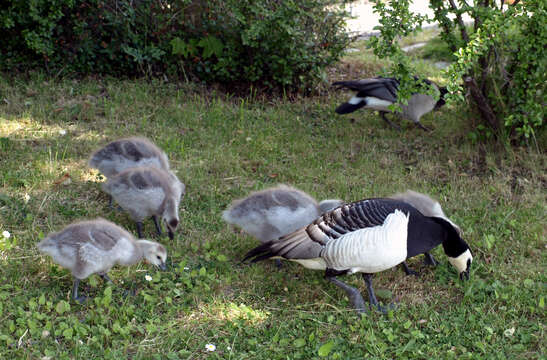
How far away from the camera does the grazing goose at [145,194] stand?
5070 mm

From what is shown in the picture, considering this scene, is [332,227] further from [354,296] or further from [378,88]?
[378,88]

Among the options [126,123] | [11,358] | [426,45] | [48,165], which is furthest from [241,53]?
[11,358]

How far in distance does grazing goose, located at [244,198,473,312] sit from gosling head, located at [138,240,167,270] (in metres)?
0.71

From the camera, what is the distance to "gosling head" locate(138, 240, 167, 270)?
15.4 ft

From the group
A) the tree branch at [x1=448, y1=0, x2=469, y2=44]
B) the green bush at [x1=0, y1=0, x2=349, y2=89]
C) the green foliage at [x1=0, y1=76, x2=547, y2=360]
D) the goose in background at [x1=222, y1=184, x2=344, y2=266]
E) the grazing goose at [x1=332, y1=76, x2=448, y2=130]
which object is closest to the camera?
the green foliage at [x1=0, y1=76, x2=547, y2=360]

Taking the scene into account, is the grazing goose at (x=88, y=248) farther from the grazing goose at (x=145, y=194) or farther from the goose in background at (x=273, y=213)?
the goose in background at (x=273, y=213)

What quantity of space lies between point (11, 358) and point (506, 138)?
5668mm

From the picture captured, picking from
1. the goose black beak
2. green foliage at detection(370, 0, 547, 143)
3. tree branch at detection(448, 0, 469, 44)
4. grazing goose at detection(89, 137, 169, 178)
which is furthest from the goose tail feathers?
tree branch at detection(448, 0, 469, 44)

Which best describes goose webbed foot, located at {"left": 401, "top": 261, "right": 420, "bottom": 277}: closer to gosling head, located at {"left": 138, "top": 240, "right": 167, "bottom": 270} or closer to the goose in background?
the goose in background

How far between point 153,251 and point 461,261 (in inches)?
97.9

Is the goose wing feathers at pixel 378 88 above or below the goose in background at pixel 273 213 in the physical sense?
above

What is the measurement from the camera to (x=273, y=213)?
194 inches

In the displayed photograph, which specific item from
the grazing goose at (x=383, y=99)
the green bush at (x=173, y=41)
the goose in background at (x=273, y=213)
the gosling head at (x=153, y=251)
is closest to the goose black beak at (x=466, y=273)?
the goose in background at (x=273, y=213)

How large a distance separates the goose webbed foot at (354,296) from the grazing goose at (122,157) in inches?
86.4
